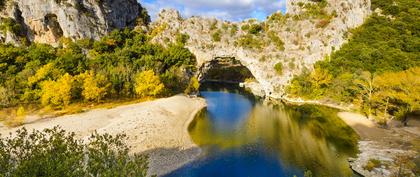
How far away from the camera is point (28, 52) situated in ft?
245

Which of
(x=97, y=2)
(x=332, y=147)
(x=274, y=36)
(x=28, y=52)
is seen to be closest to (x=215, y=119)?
(x=332, y=147)

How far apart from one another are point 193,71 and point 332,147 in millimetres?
54288

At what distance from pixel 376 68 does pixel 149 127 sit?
5397cm

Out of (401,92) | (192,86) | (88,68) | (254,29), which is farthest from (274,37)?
(88,68)

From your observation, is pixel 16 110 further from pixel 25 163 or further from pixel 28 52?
pixel 25 163

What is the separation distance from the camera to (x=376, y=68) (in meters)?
67.2

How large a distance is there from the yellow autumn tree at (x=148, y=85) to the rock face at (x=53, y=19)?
32358mm

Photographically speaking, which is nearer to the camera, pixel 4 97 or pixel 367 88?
pixel 4 97

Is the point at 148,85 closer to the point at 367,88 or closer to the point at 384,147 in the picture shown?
the point at 367,88

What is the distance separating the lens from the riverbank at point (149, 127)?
3475 centimetres

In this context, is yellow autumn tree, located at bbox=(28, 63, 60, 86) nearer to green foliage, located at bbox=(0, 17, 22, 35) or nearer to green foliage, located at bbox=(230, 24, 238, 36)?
green foliage, located at bbox=(0, 17, 22, 35)

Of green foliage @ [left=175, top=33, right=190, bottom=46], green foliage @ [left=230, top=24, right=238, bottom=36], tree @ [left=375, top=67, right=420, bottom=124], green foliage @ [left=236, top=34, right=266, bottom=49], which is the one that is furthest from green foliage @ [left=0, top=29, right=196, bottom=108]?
tree @ [left=375, top=67, right=420, bottom=124]

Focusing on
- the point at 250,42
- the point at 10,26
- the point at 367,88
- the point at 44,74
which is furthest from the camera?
the point at 250,42

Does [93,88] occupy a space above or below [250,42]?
below
